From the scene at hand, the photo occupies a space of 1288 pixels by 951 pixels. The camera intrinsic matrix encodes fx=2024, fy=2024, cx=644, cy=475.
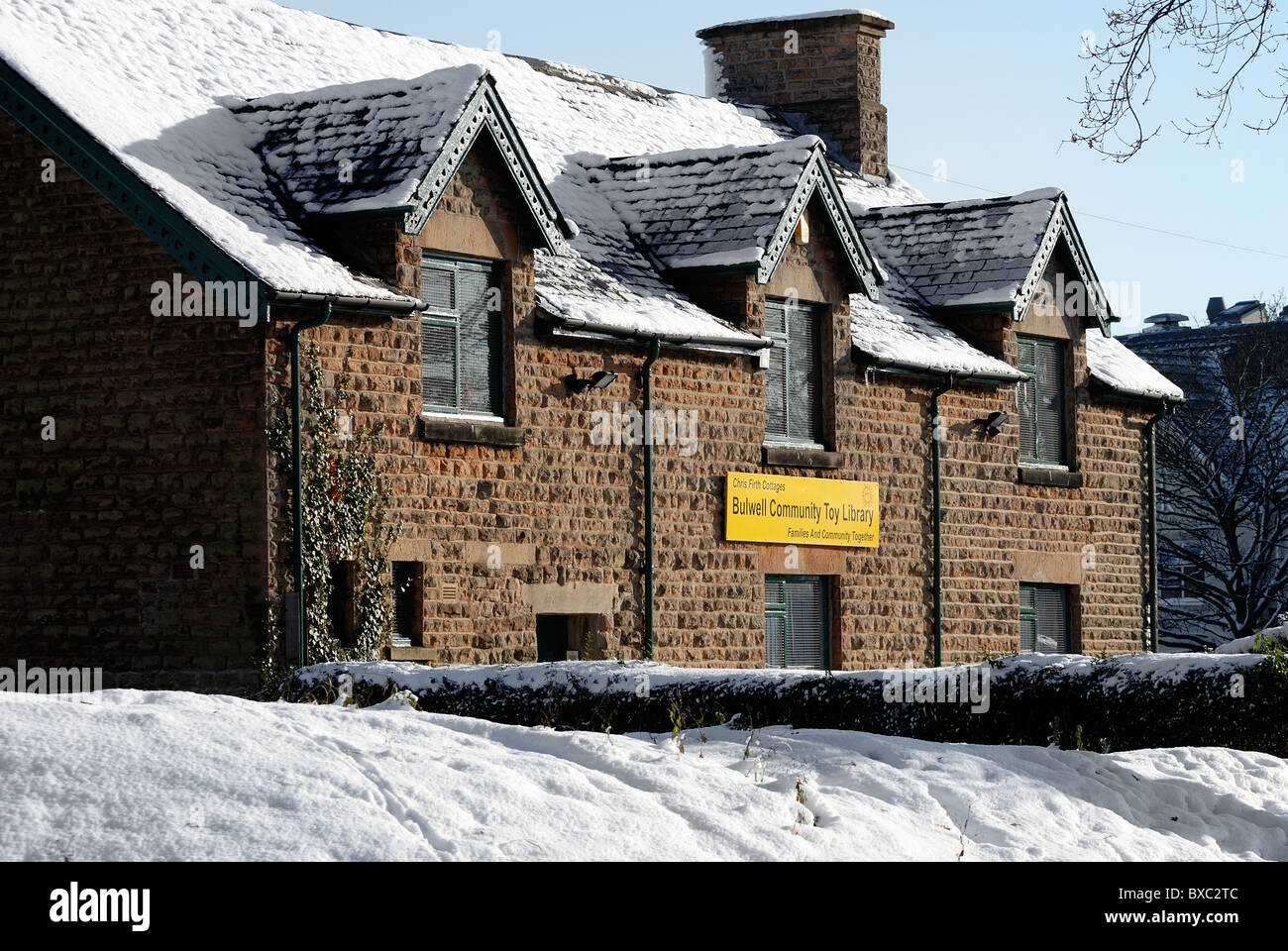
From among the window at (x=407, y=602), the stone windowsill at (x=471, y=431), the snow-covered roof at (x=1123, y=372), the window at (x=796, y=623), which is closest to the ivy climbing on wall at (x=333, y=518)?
the window at (x=407, y=602)

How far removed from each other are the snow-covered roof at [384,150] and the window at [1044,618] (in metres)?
3.19

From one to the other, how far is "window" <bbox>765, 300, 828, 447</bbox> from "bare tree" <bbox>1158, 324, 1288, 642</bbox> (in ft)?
55.7

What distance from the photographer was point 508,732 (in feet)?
33.8

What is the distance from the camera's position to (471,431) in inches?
717

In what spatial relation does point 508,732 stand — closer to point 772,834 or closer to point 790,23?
point 772,834

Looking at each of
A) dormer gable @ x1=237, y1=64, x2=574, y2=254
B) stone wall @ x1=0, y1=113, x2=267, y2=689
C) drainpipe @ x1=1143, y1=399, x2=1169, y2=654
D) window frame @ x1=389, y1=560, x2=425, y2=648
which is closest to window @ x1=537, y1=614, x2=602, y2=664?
window frame @ x1=389, y1=560, x2=425, y2=648

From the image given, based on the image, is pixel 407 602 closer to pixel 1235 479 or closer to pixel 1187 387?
pixel 1235 479

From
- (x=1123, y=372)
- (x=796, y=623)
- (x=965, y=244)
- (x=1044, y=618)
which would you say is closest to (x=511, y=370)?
(x=796, y=623)

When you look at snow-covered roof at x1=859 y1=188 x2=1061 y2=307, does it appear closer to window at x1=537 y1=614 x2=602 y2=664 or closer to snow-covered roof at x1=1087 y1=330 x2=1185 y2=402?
snow-covered roof at x1=1087 y1=330 x2=1185 y2=402

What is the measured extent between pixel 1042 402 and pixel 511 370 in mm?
9622
